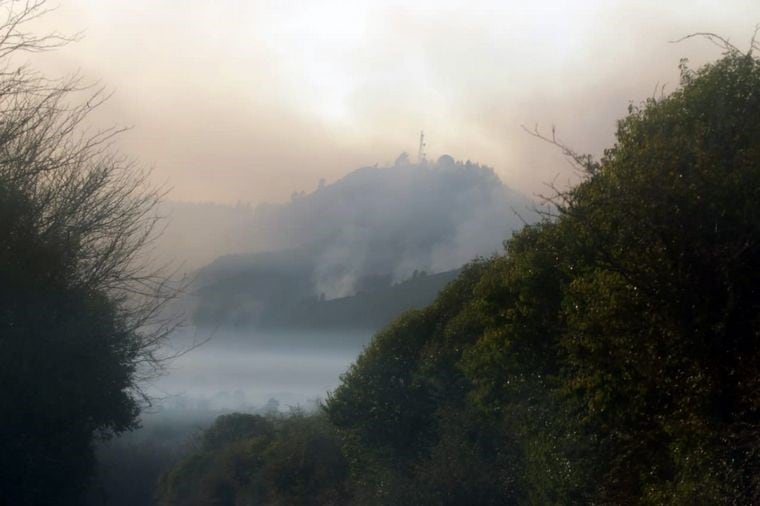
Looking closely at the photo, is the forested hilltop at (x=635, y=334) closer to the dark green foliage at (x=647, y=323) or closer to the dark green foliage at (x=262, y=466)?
the dark green foliage at (x=647, y=323)

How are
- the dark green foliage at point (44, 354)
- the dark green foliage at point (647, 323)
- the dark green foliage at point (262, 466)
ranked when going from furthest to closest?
the dark green foliage at point (262, 466) → the dark green foliage at point (44, 354) → the dark green foliage at point (647, 323)

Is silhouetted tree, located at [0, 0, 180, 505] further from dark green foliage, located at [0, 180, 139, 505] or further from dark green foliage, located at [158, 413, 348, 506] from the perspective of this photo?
dark green foliage, located at [158, 413, 348, 506]

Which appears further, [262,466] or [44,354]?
[262,466]

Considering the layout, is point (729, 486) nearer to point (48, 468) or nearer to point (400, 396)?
point (48, 468)

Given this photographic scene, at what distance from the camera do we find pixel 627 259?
11328 mm

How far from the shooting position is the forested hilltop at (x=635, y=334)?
10.4 meters

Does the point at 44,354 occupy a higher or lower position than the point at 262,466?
lower

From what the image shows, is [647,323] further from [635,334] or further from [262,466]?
[262,466]

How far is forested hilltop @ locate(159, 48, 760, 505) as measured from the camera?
34.1ft

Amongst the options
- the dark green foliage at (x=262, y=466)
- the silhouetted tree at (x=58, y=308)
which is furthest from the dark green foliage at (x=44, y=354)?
the dark green foliage at (x=262, y=466)

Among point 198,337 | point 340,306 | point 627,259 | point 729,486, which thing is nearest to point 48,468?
point 198,337

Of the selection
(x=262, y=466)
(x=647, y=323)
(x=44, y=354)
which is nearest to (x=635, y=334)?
(x=647, y=323)

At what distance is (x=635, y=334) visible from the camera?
37.1 feet

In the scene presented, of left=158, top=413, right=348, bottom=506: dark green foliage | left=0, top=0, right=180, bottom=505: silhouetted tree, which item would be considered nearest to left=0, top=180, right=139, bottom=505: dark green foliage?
left=0, top=0, right=180, bottom=505: silhouetted tree
